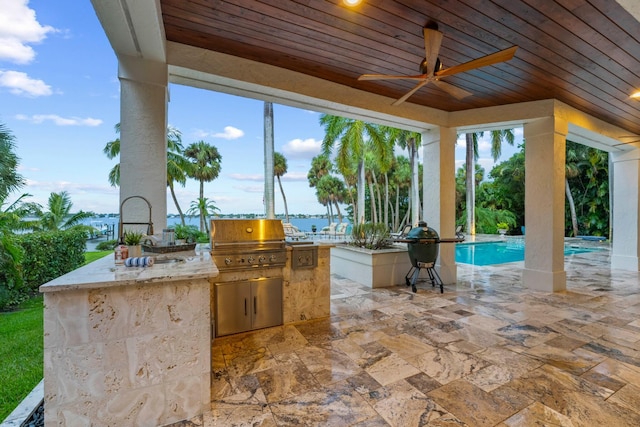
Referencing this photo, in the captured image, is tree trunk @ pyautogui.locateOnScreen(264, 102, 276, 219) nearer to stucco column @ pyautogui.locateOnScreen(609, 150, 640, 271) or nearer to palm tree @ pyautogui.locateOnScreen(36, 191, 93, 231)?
palm tree @ pyautogui.locateOnScreen(36, 191, 93, 231)

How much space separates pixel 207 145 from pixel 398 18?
1695 centimetres

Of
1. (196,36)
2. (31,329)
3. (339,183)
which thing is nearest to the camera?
(196,36)

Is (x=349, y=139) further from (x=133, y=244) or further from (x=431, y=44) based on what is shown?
(x=133, y=244)

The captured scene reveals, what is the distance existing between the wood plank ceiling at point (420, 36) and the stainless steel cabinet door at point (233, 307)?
2585mm

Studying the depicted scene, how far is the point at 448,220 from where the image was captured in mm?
4953

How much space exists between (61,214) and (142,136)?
347 inches

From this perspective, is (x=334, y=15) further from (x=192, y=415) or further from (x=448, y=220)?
(x=448, y=220)

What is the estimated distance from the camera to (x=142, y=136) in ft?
9.14

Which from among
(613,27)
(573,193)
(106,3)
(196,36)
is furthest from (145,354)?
(573,193)

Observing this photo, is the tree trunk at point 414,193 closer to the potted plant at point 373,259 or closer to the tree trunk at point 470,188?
the tree trunk at point 470,188

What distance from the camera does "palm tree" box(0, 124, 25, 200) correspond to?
15.4 feet

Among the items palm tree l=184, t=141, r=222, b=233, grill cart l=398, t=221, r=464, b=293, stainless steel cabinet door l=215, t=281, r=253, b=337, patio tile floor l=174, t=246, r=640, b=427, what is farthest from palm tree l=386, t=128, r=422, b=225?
palm tree l=184, t=141, r=222, b=233

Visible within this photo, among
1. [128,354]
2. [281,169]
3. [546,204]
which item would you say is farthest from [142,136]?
[281,169]

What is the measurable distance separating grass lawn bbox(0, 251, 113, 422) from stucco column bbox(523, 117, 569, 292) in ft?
21.7
